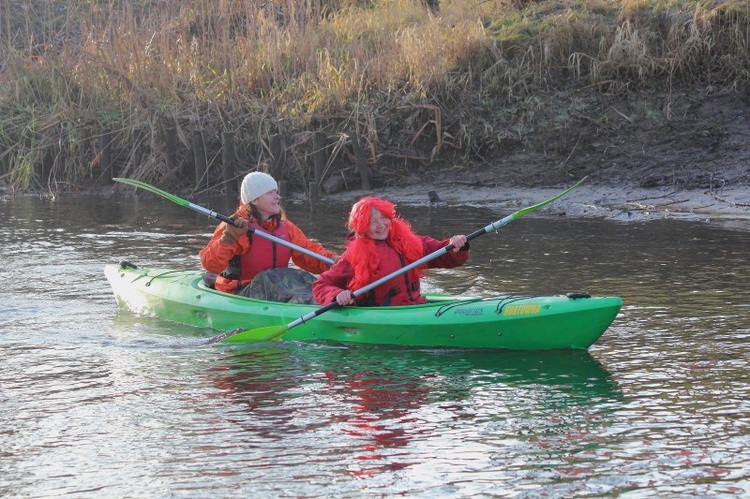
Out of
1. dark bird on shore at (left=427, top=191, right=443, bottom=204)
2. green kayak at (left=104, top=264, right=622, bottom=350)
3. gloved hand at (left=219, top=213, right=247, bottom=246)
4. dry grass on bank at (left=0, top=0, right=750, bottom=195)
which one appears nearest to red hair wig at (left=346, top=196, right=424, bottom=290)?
green kayak at (left=104, top=264, right=622, bottom=350)

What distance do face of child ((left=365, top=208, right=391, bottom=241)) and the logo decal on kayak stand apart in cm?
79

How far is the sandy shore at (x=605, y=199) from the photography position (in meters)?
11.5

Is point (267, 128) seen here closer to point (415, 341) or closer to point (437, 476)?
point (415, 341)

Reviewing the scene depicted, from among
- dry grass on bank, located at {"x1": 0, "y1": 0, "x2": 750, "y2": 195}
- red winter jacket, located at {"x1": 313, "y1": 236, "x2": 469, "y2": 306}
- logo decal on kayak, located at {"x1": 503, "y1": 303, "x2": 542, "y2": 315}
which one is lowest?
logo decal on kayak, located at {"x1": 503, "y1": 303, "x2": 542, "y2": 315}

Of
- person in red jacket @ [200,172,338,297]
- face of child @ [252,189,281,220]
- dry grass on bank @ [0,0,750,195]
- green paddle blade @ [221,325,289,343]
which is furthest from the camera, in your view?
dry grass on bank @ [0,0,750,195]

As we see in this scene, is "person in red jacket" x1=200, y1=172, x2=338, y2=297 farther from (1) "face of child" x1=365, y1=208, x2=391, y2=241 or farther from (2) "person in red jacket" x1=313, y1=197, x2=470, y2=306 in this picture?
(1) "face of child" x1=365, y1=208, x2=391, y2=241

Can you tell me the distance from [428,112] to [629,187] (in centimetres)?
268

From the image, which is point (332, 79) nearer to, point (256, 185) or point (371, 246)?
point (256, 185)

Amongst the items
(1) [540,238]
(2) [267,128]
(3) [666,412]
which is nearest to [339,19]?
Result: (2) [267,128]

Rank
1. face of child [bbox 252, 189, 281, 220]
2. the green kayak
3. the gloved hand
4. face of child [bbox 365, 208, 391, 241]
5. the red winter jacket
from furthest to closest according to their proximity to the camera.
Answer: face of child [bbox 252, 189, 281, 220]
the gloved hand
the red winter jacket
face of child [bbox 365, 208, 391, 241]
the green kayak

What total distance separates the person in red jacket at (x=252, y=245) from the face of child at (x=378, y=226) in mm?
978

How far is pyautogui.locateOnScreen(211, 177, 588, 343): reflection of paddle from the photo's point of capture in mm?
6676


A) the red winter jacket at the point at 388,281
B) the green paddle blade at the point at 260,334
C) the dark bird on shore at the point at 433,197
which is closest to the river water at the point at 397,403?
the green paddle blade at the point at 260,334

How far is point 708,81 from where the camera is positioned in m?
13.4
